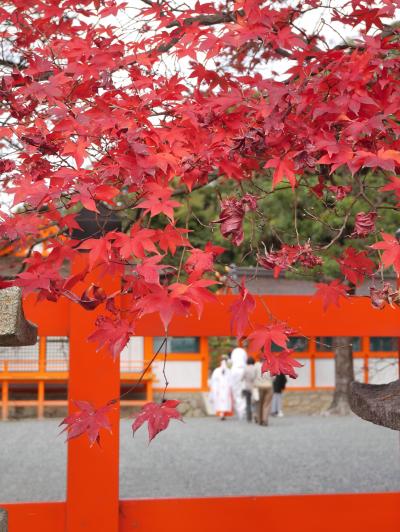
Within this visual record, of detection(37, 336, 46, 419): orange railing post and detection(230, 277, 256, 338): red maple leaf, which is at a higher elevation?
detection(230, 277, 256, 338): red maple leaf

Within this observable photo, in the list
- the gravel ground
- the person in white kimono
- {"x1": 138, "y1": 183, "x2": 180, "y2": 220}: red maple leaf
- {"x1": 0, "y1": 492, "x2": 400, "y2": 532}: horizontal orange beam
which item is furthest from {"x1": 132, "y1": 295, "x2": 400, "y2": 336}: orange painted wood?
the person in white kimono

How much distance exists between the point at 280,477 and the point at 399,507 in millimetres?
5257

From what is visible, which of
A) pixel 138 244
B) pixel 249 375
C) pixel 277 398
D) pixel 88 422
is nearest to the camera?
pixel 138 244

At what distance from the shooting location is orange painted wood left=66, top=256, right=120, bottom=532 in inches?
106

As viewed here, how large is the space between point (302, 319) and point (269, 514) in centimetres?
84

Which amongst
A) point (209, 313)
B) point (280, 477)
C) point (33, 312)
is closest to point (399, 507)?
point (209, 313)

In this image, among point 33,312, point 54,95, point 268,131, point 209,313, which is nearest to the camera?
point 268,131

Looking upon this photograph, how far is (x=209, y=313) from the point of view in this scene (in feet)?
9.85

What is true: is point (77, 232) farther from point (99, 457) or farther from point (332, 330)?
point (332, 330)

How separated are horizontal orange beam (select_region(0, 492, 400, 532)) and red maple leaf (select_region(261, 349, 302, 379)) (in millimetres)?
1112

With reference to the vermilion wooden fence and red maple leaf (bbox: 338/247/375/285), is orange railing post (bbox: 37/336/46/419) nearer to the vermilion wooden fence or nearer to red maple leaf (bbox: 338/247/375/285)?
the vermilion wooden fence

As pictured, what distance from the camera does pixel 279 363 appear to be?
1972 millimetres

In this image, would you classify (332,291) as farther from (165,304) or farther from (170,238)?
(165,304)

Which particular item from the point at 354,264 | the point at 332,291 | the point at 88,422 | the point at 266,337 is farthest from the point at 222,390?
the point at 266,337
